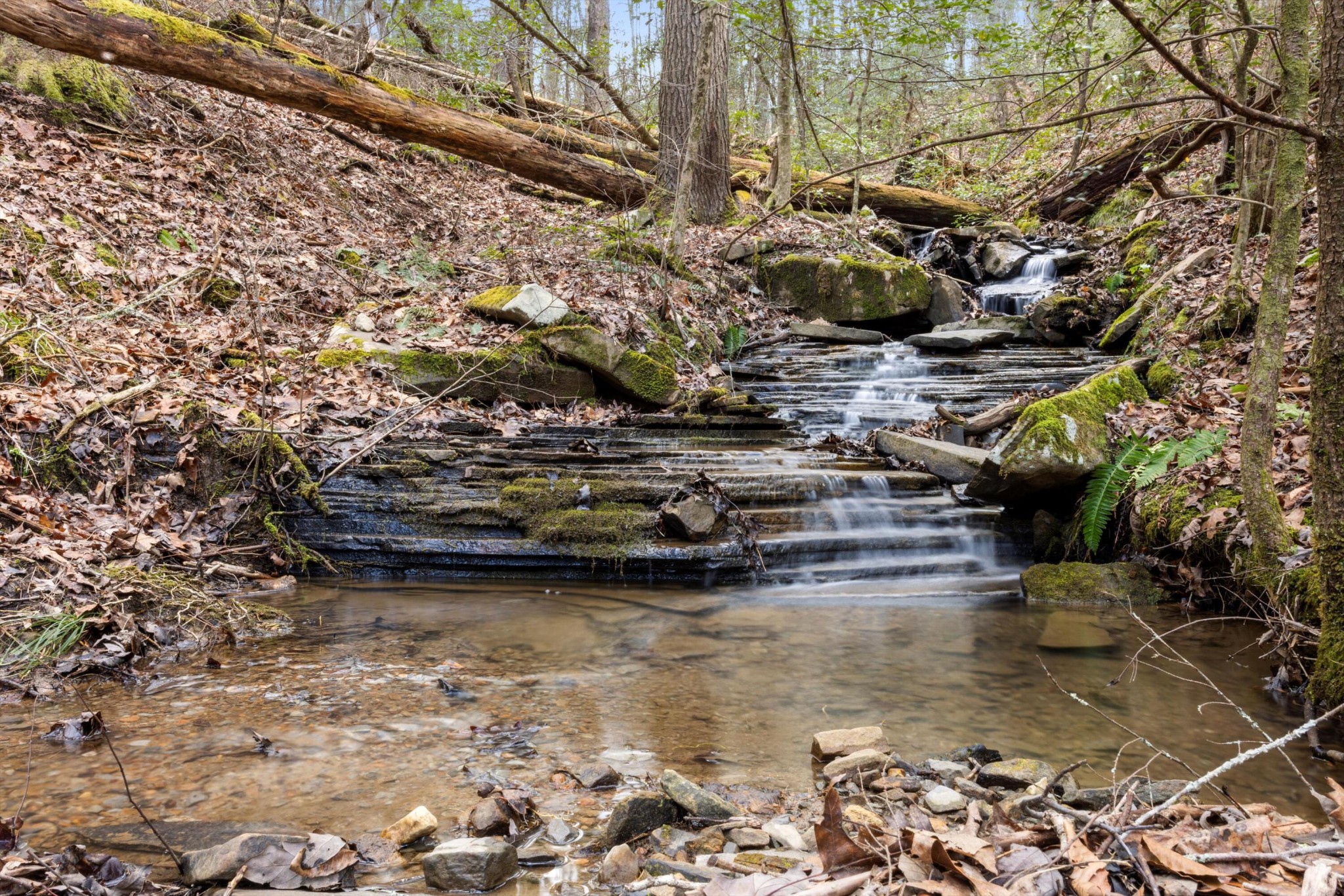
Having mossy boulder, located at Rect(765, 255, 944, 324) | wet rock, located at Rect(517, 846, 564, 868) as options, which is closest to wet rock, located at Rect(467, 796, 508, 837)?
wet rock, located at Rect(517, 846, 564, 868)

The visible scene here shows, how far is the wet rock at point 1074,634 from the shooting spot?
471cm

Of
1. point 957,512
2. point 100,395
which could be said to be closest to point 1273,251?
point 957,512

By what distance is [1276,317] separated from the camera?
4.04 m

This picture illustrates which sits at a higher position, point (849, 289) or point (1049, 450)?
point (849, 289)

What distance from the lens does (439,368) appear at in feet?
25.6

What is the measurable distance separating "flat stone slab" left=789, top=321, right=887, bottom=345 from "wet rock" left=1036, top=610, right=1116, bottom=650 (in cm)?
739

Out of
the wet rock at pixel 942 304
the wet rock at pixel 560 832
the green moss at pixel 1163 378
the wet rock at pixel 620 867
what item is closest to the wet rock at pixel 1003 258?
the wet rock at pixel 942 304

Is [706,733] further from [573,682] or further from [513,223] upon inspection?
[513,223]

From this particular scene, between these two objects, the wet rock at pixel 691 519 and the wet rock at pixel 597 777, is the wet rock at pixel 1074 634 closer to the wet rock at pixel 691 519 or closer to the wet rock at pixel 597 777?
the wet rock at pixel 691 519

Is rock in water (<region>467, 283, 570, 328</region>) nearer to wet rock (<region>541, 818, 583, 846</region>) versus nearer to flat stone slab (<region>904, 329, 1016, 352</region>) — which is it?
flat stone slab (<region>904, 329, 1016, 352</region>)

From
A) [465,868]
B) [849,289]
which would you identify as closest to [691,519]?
[465,868]

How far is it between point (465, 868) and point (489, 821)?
276 millimetres

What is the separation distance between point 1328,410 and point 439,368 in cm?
687

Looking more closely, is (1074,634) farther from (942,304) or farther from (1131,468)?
(942,304)
